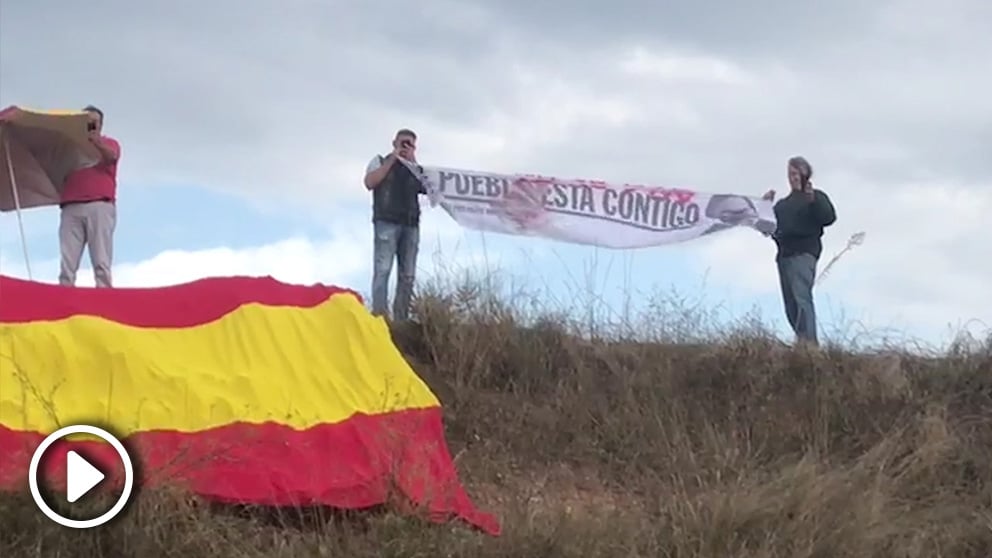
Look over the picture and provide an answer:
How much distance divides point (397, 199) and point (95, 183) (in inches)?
86.4

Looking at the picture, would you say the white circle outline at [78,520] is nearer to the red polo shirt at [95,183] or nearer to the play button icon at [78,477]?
the play button icon at [78,477]

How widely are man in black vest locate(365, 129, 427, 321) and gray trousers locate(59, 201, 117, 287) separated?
1896 millimetres

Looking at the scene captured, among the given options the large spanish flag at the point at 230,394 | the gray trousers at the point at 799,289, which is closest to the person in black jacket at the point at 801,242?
the gray trousers at the point at 799,289

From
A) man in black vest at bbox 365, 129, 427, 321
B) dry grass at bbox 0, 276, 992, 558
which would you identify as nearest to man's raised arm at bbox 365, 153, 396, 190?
man in black vest at bbox 365, 129, 427, 321

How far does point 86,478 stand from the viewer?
593cm

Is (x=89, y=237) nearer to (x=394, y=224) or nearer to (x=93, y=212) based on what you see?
(x=93, y=212)

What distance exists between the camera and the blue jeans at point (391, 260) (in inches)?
417

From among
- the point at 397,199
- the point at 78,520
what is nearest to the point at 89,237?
the point at 397,199

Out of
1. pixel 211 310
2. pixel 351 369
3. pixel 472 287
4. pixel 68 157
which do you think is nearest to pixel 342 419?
pixel 351 369

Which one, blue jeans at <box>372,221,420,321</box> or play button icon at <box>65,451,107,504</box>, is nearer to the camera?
play button icon at <box>65,451,107,504</box>

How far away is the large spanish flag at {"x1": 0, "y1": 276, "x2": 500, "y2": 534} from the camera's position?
6809 millimetres

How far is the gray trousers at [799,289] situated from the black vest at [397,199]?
9.47 ft

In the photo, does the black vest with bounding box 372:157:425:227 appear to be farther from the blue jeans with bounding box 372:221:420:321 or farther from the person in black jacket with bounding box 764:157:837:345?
the person in black jacket with bounding box 764:157:837:345

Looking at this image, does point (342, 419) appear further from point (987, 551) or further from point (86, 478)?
point (987, 551)
